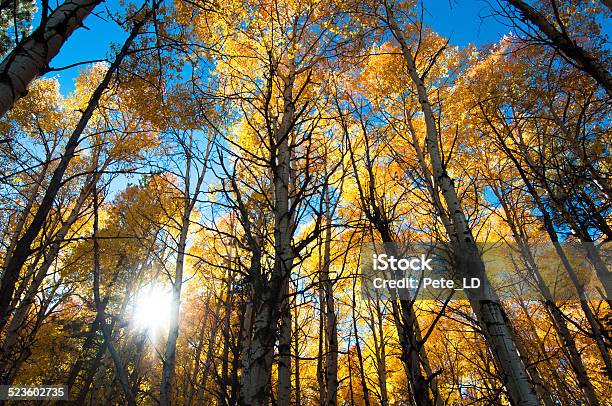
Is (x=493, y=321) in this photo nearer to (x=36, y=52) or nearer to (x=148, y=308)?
(x=36, y=52)

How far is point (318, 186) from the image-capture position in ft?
4.99

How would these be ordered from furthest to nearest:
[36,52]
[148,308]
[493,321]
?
[148,308], [493,321], [36,52]

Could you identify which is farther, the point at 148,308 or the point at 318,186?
the point at 148,308

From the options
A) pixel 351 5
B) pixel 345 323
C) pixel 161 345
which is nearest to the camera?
pixel 351 5

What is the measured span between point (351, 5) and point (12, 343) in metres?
8.87

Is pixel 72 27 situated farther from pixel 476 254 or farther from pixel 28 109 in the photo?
pixel 28 109

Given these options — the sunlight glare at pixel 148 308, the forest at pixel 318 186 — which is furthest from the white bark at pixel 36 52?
the sunlight glare at pixel 148 308

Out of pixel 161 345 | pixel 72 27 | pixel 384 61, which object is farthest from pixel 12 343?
pixel 161 345

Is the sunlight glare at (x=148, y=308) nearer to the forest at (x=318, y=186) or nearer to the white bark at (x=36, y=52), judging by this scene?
the forest at (x=318, y=186)

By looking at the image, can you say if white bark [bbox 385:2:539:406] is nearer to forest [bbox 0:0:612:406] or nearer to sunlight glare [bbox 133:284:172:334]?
forest [bbox 0:0:612:406]

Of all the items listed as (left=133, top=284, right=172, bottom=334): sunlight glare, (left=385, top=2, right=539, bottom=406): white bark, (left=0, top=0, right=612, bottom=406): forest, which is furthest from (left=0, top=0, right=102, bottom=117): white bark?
(left=133, top=284, right=172, bottom=334): sunlight glare

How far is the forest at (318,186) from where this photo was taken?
151 cm

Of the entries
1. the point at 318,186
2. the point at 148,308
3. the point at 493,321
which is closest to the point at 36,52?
the point at 318,186

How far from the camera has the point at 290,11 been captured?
16.8 ft
